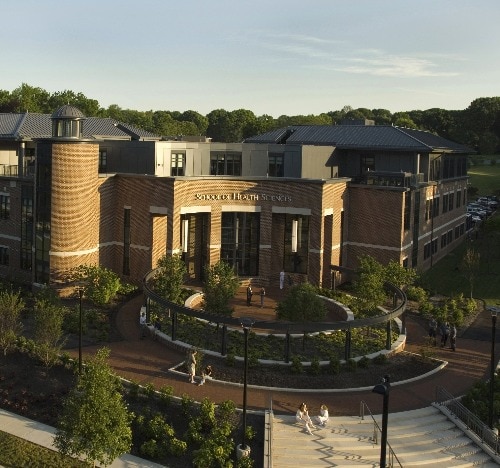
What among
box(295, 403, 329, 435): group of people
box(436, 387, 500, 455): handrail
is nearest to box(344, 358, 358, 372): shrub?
box(436, 387, 500, 455): handrail

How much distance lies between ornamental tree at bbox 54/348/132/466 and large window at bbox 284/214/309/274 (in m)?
28.6

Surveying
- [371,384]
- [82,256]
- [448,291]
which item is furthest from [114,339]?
[448,291]

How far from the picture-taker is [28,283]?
45719mm

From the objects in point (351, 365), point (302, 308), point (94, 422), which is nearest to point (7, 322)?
point (94, 422)

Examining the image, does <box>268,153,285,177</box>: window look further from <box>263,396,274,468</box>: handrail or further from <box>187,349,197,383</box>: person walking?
<box>263,396,274,468</box>: handrail

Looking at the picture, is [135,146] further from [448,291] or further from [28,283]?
[448,291]

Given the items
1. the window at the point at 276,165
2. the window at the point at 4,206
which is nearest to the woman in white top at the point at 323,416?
the window at the point at 276,165

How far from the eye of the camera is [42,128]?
178 feet

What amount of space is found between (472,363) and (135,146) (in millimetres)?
28395

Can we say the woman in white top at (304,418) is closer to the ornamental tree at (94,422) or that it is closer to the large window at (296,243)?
the ornamental tree at (94,422)

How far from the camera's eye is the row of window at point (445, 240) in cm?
5884

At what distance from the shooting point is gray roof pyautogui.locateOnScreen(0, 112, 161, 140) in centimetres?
5247

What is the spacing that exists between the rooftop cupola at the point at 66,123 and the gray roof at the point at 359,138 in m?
22.6

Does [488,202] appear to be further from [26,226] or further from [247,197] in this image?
[26,226]
